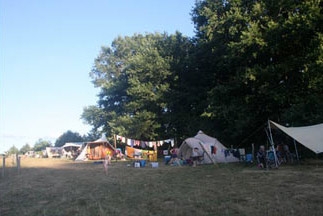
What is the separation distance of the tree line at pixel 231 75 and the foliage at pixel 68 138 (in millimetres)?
47194

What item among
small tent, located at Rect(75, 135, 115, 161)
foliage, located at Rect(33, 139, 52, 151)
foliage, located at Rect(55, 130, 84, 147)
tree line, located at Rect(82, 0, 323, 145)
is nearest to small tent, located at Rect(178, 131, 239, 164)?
tree line, located at Rect(82, 0, 323, 145)

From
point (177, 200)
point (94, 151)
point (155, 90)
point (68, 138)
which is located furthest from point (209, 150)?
point (68, 138)

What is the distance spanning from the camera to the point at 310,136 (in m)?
14.6

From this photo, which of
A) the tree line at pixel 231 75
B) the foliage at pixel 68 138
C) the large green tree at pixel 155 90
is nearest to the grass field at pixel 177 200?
the tree line at pixel 231 75

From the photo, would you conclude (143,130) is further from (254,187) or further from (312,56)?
(254,187)

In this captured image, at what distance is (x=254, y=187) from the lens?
27.2 ft

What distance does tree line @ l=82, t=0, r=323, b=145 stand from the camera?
18.6 m

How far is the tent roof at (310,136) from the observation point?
13.8 m

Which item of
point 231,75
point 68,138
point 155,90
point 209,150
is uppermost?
point 155,90

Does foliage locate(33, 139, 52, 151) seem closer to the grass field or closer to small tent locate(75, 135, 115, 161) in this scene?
small tent locate(75, 135, 115, 161)

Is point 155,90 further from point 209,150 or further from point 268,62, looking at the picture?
point 209,150

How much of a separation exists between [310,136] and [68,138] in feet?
249

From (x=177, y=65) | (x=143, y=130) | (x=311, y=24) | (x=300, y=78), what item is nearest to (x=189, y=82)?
(x=177, y=65)

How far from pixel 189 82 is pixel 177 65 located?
2020 mm
